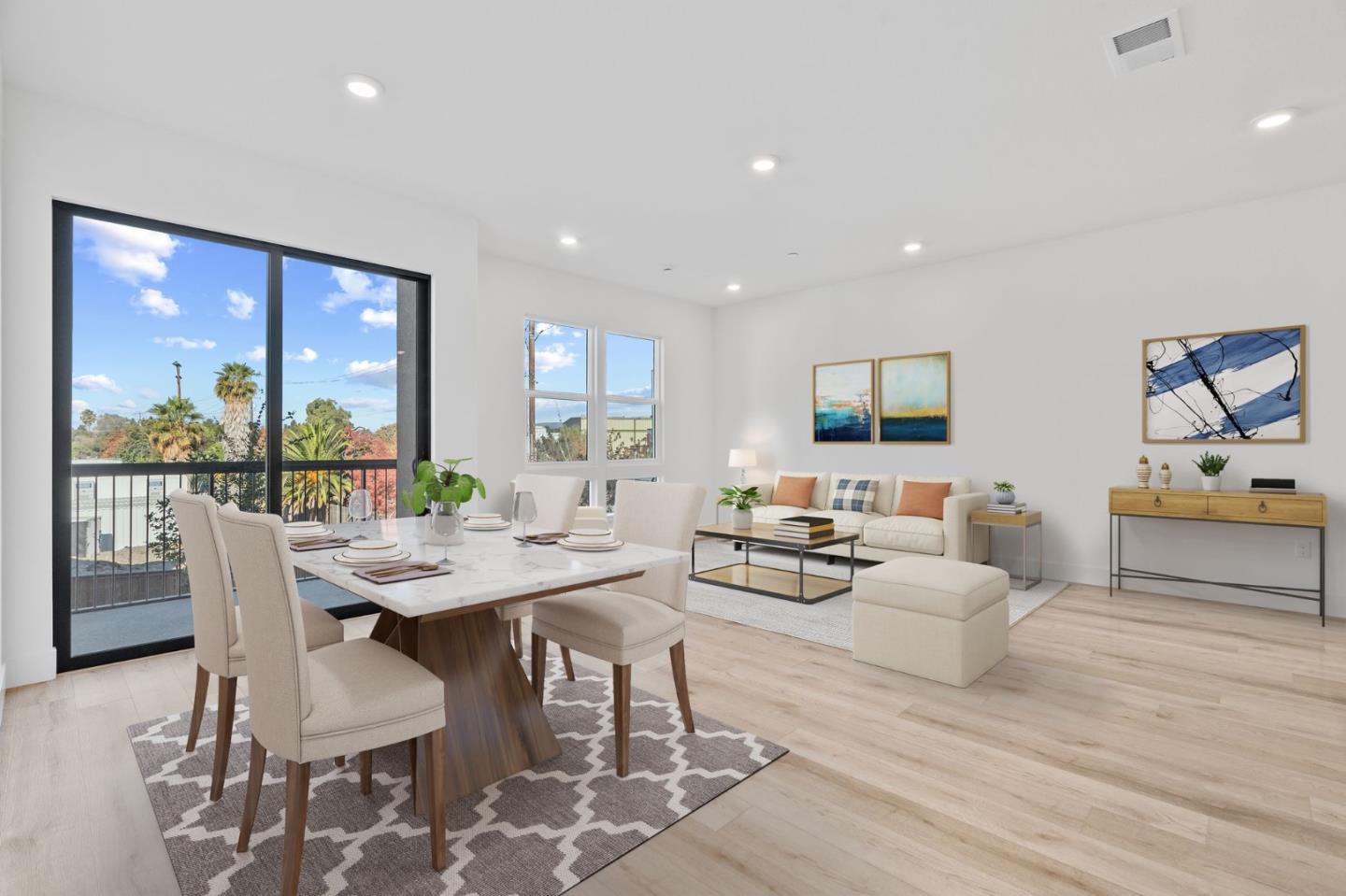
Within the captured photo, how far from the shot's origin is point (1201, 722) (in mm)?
2605

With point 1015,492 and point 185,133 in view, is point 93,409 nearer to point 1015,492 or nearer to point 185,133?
point 185,133

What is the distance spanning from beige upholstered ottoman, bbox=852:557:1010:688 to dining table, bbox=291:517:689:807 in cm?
134

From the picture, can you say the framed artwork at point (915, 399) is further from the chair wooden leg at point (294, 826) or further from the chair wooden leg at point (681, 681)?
the chair wooden leg at point (294, 826)

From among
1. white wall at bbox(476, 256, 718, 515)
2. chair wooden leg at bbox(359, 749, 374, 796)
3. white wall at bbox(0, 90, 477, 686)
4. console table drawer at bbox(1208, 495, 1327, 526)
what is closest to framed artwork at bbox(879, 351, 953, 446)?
console table drawer at bbox(1208, 495, 1327, 526)

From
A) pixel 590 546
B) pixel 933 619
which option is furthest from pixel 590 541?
pixel 933 619

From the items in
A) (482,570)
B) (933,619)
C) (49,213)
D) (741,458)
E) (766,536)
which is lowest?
(933,619)

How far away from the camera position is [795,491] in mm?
6426

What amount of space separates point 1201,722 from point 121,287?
211 inches

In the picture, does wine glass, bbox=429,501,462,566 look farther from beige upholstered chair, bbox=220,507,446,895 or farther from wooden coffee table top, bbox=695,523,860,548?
wooden coffee table top, bbox=695,523,860,548

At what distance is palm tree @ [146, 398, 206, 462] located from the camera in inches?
138

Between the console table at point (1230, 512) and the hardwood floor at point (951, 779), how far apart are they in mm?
847

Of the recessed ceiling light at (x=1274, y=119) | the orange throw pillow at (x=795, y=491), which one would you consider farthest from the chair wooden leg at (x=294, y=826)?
the orange throw pillow at (x=795, y=491)

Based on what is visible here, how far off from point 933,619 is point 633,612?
4.95 feet

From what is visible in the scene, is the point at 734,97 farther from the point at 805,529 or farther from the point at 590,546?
the point at 805,529
